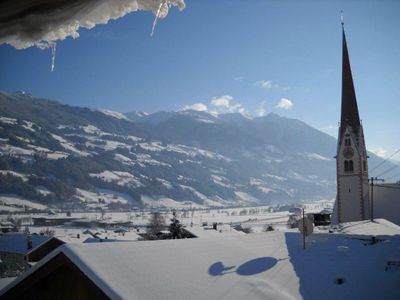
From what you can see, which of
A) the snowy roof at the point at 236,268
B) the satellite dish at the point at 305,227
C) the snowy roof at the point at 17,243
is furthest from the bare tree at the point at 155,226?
the snowy roof at the point at 236,268

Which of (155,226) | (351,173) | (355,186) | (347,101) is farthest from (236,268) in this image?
(155,226)

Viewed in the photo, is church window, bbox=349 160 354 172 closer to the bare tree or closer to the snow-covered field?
the bare tree

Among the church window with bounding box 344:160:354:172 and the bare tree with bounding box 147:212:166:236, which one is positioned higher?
the church window with bounding box 344:160:354:172

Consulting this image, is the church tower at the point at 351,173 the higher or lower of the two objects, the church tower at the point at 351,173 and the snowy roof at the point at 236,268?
the higher

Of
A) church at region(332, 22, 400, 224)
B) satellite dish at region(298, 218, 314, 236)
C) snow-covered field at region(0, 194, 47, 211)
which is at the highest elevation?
church at region(332, 22, 400, 224)

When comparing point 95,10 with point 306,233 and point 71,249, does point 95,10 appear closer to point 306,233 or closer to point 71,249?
point 71,249

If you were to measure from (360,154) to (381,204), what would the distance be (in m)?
6.51

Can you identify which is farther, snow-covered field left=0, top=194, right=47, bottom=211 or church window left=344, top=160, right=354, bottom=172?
snow-covered field left=0, top=194, right=47, bottom=211

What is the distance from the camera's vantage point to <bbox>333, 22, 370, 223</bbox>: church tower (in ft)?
155

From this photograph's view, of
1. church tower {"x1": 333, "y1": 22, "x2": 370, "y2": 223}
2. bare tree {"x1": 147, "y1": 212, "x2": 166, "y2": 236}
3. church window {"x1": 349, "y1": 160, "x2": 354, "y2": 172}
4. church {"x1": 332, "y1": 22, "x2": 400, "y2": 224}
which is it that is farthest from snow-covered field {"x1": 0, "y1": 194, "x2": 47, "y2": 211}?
church window {"x1": 349, "y1": 160, "x2": 354, "y2": 172}

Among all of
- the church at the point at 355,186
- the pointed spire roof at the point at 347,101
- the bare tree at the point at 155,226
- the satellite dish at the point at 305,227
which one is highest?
the pointed spire roof at the point at 347,101

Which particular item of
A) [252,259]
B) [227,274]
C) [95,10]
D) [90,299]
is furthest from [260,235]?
[95,10]

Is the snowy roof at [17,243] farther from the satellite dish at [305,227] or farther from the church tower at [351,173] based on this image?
the satellite dish at [305,227]

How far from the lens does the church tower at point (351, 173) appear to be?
47094mm
